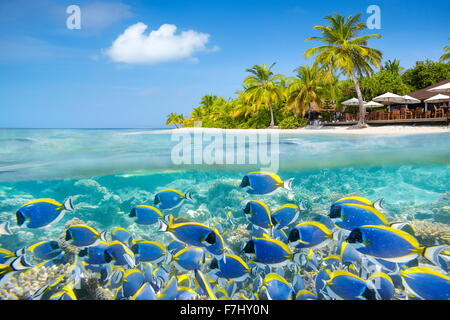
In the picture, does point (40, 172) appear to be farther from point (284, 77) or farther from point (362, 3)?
point (284, 77)

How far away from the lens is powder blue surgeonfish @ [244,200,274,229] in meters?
2.94

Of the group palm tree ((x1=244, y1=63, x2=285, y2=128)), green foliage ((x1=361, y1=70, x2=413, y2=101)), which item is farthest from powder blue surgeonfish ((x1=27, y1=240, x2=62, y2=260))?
green foliage ((x1=361, y1=70, x2=413, y2=101))

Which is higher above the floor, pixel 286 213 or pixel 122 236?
pixel 286 213

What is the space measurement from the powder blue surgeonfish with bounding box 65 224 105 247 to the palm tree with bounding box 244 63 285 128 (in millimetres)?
23889

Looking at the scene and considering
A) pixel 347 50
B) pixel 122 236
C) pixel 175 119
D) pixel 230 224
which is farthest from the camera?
pixel 175 119

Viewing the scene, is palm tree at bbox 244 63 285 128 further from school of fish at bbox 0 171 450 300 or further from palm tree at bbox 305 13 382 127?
school of fish at bbox 0 171 450 300

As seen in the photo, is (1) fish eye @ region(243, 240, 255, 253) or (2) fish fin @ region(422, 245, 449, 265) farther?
(1) fish eye @ region(243, 240, 255, 253)

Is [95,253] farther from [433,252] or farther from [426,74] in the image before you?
[426,74]

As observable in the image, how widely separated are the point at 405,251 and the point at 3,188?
1124 centimetres

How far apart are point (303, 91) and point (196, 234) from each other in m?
25.3

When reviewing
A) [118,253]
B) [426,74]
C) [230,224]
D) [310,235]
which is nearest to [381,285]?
[310,235]

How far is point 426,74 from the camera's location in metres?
29.6

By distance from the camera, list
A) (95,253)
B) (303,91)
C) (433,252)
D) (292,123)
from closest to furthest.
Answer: (433,252)
(95,253)
(292,123)
(303,91)
